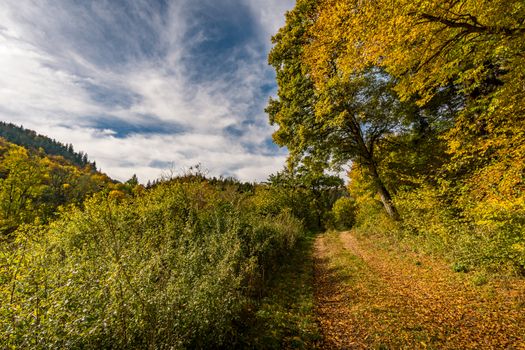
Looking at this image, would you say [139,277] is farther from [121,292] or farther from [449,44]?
[449,44]

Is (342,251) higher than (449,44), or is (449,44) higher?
(449,44)

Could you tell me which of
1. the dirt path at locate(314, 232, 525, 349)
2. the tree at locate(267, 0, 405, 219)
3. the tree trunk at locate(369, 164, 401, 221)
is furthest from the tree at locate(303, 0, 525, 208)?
the tree trunk at locate(369, 164, 401, 221)

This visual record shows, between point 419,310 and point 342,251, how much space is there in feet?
26.7

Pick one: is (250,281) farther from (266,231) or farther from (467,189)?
(467,189)

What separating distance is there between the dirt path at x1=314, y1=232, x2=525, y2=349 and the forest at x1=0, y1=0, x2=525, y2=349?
0.14ft

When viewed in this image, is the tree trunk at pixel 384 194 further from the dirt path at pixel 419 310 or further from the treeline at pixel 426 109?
the dirt path at pixel 419 310

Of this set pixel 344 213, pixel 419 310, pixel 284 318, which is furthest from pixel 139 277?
pixel 344 213

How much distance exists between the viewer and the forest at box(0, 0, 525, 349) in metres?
3.47

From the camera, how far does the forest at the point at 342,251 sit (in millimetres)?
3471

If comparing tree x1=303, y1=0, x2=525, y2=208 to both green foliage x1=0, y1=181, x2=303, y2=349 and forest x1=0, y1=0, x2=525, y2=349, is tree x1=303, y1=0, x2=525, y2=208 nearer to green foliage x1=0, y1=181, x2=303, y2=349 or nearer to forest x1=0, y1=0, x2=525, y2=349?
forest x1=0, y1=0, x2=525, y2=349

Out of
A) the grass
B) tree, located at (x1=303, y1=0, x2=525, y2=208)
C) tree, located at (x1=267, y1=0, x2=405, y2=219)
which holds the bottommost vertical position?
the grass

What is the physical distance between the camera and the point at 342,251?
45.2 feet

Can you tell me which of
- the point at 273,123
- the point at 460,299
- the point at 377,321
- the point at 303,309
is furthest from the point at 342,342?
the point at 273,123

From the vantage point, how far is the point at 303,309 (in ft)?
21.0
